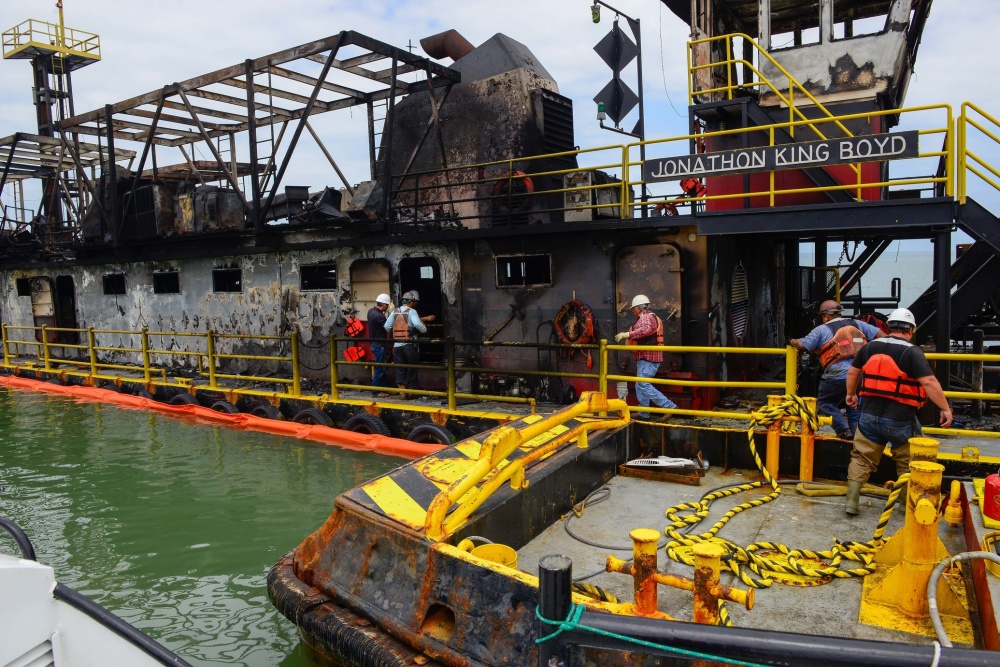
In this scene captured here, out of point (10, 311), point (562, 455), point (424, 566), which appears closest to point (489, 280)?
point (562, 455)

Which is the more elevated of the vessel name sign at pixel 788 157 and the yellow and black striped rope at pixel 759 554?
the vessel name sign at pixel 788 157

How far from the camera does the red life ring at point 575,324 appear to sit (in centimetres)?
1061

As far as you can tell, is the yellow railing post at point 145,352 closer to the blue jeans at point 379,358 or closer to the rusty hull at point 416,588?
the blue jeans at point 379,358

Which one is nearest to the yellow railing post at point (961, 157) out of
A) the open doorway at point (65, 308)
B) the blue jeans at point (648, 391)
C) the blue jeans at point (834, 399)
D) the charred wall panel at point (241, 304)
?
the blue jeans at point (834, 399)

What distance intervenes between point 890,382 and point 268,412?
32.4 feet

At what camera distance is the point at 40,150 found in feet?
71.6

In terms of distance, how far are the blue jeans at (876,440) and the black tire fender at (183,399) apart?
39.0 feet

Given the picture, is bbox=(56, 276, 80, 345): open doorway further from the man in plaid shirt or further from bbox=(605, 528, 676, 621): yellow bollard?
bbox=(605, 528, 676, 621): yellow bollard

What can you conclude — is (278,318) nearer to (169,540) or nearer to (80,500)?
(80,500)

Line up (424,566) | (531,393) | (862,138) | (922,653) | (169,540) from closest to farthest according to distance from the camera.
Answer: (922,653) → (424,566) → (169,540) → (862,138) → (531,393)

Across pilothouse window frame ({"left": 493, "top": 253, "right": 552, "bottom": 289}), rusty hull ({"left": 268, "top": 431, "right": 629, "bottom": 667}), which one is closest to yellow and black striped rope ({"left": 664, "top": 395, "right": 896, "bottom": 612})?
rusty hull ({"left": 268, "top": 431, "right": 629, "bottom": 667})

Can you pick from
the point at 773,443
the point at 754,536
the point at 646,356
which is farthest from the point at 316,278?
the point at 754,536

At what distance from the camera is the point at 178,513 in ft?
26.4

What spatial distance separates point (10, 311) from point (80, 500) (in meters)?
16.3
